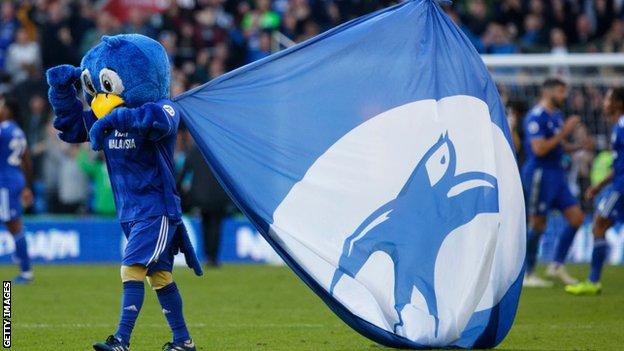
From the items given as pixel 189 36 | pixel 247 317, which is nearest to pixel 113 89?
pixel 247 317

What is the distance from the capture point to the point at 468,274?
9383mm

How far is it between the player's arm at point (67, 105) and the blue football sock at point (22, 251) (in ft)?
24.1

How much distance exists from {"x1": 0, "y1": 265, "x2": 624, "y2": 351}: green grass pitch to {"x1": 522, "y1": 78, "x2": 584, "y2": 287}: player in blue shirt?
3.15ft

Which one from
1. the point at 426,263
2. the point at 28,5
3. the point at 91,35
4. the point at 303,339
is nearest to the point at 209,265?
the point at 91,35

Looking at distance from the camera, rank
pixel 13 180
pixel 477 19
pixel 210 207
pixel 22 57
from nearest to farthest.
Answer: pixel 13 180 → pixel 210 207 → pixel 22 57 → pixel 477 19

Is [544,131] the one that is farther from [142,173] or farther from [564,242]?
[142,173]

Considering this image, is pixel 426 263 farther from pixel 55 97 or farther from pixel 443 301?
pixel 55 97

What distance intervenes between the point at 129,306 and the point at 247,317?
12.1ft

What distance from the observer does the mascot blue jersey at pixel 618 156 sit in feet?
47.2

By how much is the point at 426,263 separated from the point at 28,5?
15.5m

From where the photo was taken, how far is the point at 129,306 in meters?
8.73

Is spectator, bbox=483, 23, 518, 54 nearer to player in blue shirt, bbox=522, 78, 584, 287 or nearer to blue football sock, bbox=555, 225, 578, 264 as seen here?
player in blue shirt, bbox=522, 78, 584, 287

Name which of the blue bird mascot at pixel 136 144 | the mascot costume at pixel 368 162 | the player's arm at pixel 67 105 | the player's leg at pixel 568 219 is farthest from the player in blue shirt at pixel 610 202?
the player's arm at pixel 67 105

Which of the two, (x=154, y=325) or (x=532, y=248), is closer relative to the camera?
(x=154, y=325)
